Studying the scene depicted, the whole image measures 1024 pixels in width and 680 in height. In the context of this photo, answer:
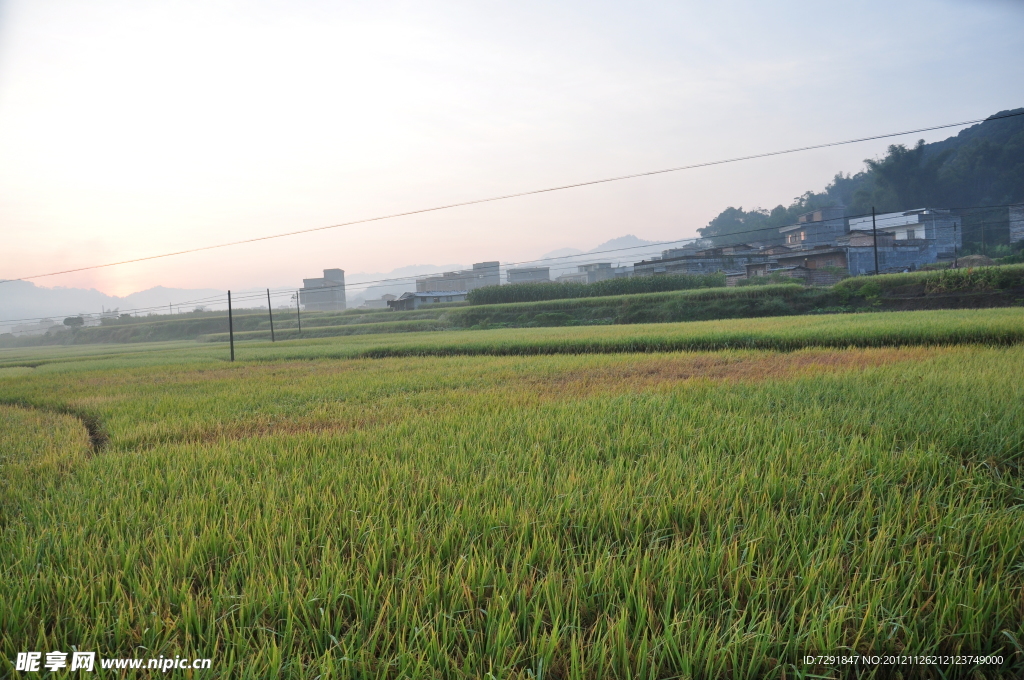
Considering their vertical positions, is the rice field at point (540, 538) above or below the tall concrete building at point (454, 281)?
below

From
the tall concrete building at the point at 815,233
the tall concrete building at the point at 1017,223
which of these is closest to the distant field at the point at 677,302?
the tall concrete building at the point at 815,233

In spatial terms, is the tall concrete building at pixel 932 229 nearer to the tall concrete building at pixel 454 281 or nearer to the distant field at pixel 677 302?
the distant field at pixel 677 302

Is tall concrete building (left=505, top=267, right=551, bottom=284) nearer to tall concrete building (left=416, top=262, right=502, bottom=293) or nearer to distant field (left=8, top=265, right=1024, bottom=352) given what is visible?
tall concrete building (left=416, top=262, right=502, bottom=293)

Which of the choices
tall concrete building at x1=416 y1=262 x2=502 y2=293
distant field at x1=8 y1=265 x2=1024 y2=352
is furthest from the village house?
tall concrete building at x1=416 y1=262 x2=502 y2=293

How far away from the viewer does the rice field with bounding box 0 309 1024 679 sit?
4.73 feet

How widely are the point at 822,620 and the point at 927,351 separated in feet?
27.4

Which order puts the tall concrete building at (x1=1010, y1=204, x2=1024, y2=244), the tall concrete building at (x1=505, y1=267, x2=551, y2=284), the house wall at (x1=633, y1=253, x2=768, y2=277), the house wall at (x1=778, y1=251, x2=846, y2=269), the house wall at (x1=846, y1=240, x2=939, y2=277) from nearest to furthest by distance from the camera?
the house wall at (x1=846, y1=240, x2=939, y2=277) → the house wall at (x1=778, y1=251, x2=846, y2=269) → the tall concrete building at (x1=1010, y1=204, x2=1024, y2=244) → the house wall at (x1=633, y1=253, x2=768, y2=277) → the tall concrete building at (x1=505, y1=267, x2=551, y2=284)

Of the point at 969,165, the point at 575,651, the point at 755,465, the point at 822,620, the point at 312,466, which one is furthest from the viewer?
the point at 969,165

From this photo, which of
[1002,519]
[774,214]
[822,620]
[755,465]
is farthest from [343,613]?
[774,214]

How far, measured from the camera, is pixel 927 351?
7.75 meters

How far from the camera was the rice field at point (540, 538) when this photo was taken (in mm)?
1441

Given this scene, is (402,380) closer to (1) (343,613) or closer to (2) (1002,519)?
(1) (343,613)

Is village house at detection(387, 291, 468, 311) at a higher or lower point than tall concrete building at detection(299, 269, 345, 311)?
lower

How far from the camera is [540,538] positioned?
2.06 m
